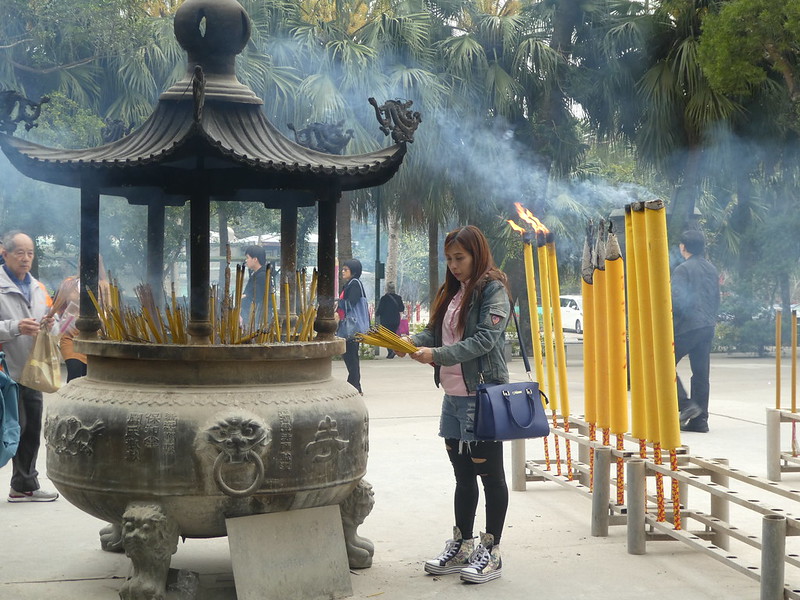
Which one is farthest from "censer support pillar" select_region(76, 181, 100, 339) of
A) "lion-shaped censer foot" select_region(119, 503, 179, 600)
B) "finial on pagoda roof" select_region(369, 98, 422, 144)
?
"finial on pagoda roof" select_region(369, 98, 422, 144)

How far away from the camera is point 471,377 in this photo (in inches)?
181

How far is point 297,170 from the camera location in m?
4.39

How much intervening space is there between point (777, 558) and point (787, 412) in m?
3.33

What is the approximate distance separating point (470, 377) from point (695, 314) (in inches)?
186

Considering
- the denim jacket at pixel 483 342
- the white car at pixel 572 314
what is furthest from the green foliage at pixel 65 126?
the white car at pixel 572 314

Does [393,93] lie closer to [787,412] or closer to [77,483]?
[787,412]

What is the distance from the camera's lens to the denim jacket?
14.8ft

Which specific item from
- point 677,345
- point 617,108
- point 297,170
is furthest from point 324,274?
point 617,108

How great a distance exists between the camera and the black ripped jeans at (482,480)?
459 cm

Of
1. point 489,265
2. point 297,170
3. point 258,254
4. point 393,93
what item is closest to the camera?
point 297,170

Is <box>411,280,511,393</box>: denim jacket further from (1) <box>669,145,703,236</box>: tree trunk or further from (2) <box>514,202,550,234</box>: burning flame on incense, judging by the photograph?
(1) <box>669,145,703,236</box>: tree trunk

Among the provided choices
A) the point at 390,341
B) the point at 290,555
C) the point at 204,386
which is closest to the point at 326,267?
the point at 390,341

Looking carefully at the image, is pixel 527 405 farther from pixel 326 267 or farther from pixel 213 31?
pixel 213 31

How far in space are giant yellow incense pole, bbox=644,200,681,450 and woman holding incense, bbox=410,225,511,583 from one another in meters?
0.79
